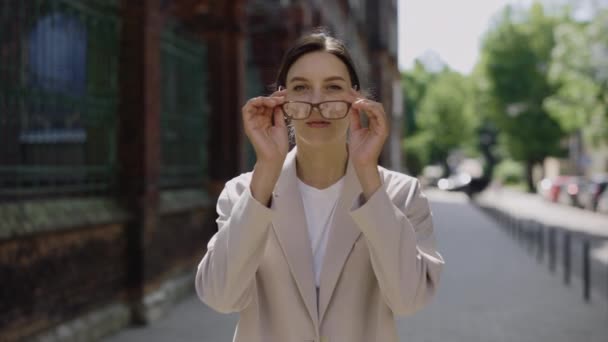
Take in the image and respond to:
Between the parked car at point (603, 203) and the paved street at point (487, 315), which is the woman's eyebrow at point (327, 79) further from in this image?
the parked car at point (603, 203)

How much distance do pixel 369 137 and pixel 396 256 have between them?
0.34 m

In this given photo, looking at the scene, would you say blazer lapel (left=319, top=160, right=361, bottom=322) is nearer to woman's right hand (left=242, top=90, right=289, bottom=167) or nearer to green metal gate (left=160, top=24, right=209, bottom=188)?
woman's right hand (left=242, top=90, right=289, bottom=167)

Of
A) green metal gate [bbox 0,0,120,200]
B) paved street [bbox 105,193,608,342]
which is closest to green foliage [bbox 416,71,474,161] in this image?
paved street [bbox 105,193,608,342]

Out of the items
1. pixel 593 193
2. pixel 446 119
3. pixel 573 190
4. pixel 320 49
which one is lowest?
pixel 573 190

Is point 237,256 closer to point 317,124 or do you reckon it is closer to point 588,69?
point 317,124

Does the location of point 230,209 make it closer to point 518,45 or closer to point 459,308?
point 459,308

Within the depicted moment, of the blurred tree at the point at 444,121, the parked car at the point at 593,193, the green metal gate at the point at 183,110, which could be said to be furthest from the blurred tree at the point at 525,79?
the green metal gate at the point at 183,110

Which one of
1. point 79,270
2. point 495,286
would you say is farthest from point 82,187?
point 495,286

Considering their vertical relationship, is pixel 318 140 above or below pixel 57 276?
above

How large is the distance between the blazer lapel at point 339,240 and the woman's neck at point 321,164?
70mm

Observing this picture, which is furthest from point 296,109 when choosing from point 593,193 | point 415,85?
point 415,85

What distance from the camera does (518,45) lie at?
170 feet

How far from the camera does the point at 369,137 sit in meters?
1.96

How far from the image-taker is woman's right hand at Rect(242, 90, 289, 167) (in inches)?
76.5
